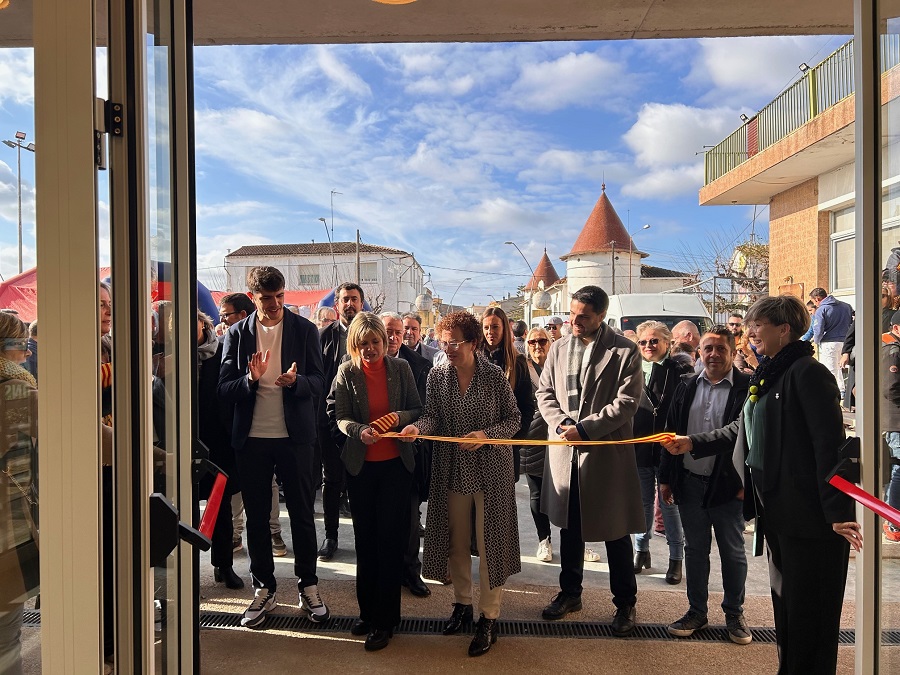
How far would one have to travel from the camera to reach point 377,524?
3.32 meters

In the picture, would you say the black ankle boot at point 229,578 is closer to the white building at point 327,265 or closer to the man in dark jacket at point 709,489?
the man in dark jacket at point 709,489

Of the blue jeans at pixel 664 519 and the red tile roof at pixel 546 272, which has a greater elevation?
the red tile roof at pixel 546 272

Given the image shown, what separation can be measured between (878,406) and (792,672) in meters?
1.35

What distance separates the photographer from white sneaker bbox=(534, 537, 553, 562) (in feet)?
15.0

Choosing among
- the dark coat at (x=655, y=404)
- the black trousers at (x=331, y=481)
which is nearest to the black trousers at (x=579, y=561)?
the dark coat at (x=655, y=404)

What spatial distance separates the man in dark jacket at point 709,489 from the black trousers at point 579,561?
299mm

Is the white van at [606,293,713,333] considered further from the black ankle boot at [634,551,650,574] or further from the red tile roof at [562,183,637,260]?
the red tile roof at [562,183,637,260]

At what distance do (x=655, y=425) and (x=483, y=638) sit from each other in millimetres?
1813

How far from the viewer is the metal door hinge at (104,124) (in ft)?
4.26

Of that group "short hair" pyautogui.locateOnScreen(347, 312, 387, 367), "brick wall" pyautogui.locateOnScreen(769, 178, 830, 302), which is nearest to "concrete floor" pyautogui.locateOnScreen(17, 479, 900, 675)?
"short hair" pyautogui.locateOnScreen(347, 312, 387, 367)

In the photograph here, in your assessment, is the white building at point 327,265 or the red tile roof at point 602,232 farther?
the white building at point 327,265

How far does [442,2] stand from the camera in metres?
2.84

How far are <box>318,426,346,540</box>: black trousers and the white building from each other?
161 ft

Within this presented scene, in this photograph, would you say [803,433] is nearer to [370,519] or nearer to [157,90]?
[370,519]
